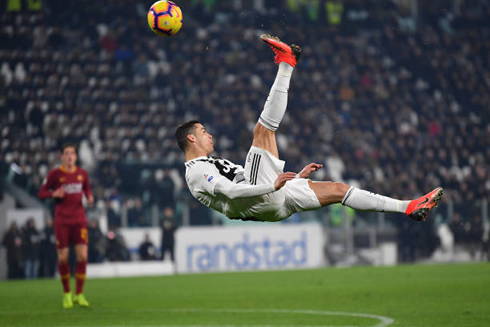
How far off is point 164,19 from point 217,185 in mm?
2242

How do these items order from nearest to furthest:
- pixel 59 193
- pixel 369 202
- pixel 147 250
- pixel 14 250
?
pixel 369 202, pixel 59 193, pixel 14 250, pixel 147 250

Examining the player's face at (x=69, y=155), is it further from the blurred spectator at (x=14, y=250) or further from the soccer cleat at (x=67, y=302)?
the blurred spectator at (x=14, y=250)

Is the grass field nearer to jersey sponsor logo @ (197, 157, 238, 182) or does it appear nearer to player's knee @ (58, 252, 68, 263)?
player's knee @ (58, 252, 68, 263)

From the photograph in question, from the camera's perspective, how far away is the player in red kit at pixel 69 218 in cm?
1170

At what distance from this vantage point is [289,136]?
25812 mm

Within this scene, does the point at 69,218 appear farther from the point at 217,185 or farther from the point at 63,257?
the point at 217,185

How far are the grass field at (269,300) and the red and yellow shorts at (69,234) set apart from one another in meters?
0.97

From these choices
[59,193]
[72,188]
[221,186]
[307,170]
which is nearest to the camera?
[307,170]

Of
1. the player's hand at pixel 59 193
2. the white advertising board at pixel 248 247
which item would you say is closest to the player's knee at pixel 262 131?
the player's hand at pixel 59 193

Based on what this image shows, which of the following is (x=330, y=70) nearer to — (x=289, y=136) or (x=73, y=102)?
(x=289, y=136)

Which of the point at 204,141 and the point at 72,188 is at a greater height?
the point at 204,141

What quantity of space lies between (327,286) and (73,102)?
12812 millimetres

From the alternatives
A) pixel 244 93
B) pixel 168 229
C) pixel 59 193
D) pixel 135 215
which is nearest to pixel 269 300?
pixel 59 193

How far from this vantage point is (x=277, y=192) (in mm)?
7473
